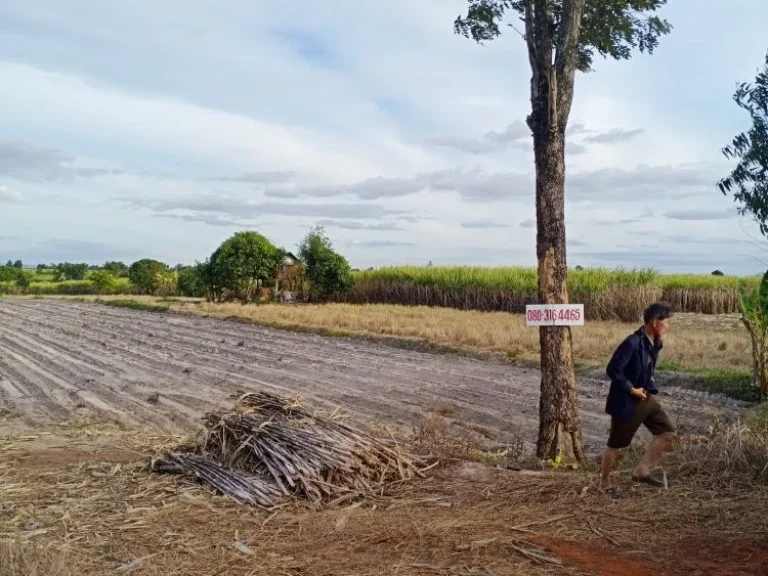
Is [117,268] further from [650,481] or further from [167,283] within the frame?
[650,481]

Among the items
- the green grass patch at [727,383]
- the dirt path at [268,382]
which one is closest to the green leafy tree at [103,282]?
the dirt path at [268,382]

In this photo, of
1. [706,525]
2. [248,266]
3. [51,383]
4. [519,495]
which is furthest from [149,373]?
[248,266]

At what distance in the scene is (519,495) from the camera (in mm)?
6875

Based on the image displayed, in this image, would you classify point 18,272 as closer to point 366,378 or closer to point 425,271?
point 425,271

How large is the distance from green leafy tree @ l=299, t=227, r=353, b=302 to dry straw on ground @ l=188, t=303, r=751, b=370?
31.4 feet

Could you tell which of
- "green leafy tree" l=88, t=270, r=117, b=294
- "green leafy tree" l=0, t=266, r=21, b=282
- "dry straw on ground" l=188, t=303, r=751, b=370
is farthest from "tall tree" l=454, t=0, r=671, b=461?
"green leafy tree" l=0, t=266, r=21, b=282

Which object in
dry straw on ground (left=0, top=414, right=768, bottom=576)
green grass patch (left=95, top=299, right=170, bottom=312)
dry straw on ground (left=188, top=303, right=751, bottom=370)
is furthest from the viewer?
→ green grass patch (left=95, top=299, right=170, bottom=312)

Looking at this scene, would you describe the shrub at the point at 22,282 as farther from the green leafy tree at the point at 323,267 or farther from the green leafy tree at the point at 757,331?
the green leafy tree at the point at 757,331

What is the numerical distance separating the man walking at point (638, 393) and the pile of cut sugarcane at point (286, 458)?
192 cm

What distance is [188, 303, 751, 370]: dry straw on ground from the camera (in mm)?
18938

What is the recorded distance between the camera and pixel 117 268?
3327 inches

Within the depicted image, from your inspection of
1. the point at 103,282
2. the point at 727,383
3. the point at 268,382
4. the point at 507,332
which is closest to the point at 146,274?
the point at 103,282

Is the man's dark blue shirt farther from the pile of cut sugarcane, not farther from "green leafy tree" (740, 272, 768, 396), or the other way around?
"green leafy tree" (740, 272, 768, 396)

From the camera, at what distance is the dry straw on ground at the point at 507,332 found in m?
18.9
